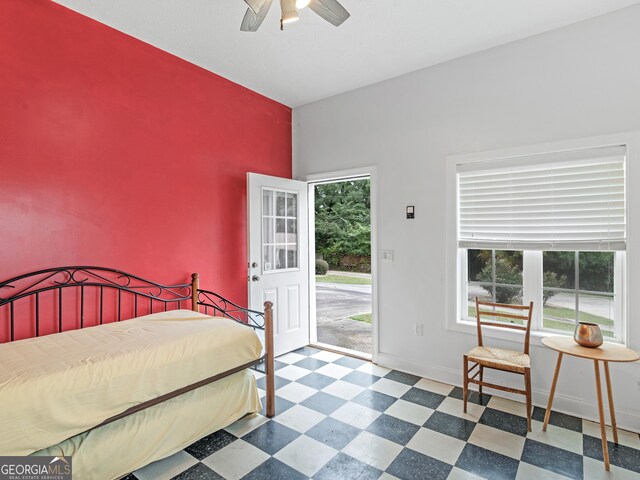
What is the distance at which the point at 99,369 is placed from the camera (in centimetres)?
175

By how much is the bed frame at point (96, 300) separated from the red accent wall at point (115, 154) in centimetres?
8

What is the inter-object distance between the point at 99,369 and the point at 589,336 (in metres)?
2.89

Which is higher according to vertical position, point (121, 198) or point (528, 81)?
point (528, 81)

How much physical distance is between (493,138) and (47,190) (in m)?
3.38

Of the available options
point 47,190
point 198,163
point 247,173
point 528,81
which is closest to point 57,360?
point 47,190

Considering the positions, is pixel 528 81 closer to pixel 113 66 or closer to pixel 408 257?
pixel 408 257

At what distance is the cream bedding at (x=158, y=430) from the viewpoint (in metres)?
1.71

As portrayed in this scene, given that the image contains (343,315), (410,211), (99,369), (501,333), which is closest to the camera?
(99,369)


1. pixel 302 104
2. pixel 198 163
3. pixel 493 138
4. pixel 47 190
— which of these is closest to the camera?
pixel 47 190

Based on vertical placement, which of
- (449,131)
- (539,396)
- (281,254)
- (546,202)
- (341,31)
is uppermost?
(341,31)

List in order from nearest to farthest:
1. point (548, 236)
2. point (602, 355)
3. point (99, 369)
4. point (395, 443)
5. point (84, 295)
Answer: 1. point (99, 369)
2. point (602, 355)
3. point (395, 443)
4. point (84, 295)
5. point (548, 236)

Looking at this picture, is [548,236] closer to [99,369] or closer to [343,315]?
[99,369]

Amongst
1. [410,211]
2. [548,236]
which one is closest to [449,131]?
[410,211]

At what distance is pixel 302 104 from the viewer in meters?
4.17
